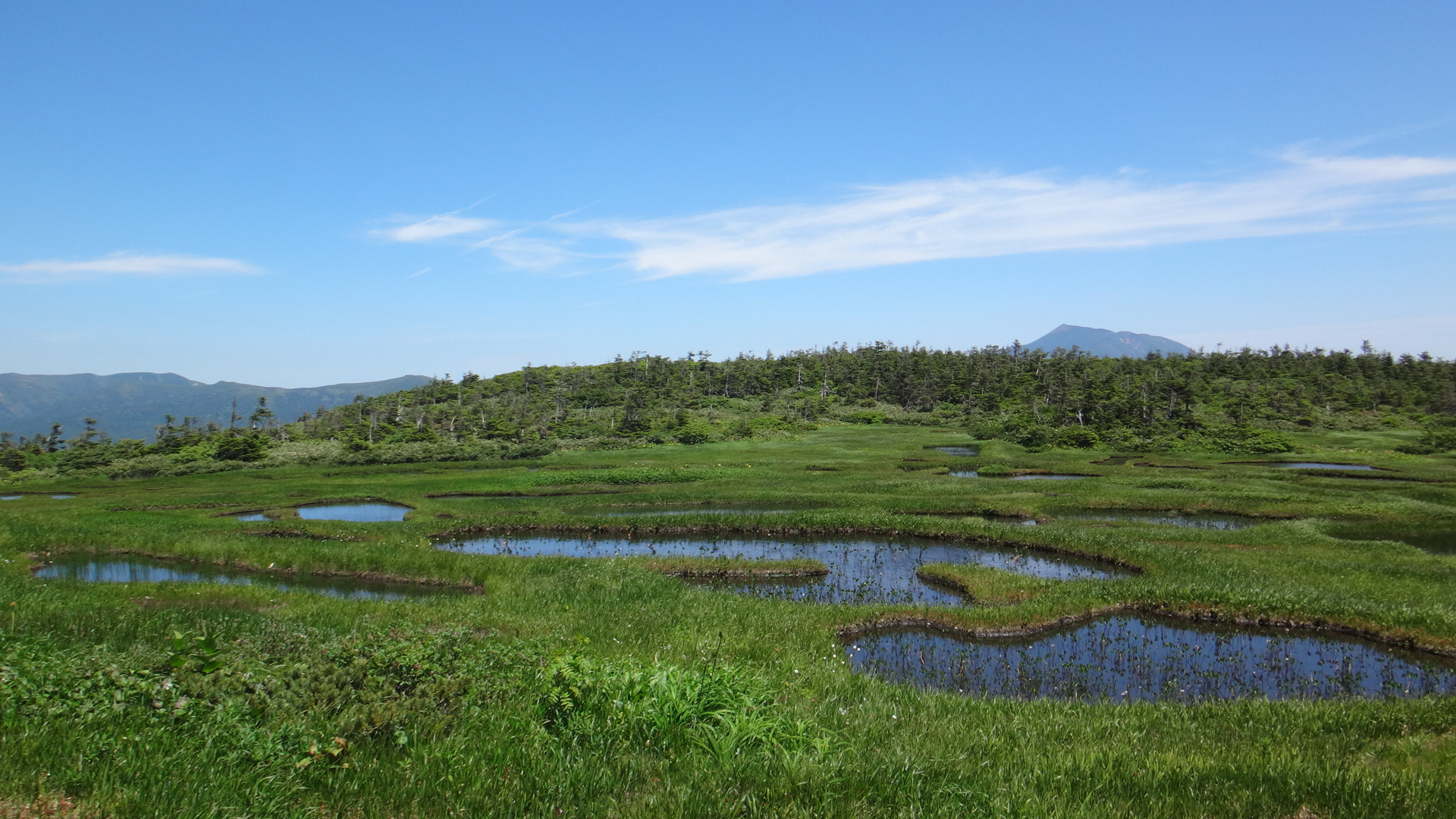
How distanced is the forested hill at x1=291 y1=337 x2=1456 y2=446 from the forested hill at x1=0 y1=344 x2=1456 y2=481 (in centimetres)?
45

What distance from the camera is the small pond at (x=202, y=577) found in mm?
25766

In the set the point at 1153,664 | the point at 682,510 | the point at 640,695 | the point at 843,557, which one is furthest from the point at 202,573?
the point at 1153,664

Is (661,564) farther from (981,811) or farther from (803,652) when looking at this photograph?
(981,811)

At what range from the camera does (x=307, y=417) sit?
124 metres

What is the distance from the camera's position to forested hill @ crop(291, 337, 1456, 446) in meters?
98.9

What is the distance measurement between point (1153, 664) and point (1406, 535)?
2815 cm

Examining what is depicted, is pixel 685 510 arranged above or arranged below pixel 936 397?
below

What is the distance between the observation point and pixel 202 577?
1085 inches

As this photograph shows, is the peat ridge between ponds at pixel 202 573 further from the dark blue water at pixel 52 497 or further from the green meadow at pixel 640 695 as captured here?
the dark blue water at pixel 52 497

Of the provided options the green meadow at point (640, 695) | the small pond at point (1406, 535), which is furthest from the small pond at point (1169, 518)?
the small pond at point (1406, 535)

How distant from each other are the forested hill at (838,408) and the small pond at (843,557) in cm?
4713

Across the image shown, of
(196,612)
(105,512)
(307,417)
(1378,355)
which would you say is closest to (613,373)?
(307,417)

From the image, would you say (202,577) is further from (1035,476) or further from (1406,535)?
(1035,476)

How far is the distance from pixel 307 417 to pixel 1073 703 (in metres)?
136
